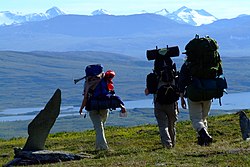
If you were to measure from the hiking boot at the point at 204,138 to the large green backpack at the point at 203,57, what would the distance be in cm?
132

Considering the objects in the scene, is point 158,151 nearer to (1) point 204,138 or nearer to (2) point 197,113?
(1) point 204,138

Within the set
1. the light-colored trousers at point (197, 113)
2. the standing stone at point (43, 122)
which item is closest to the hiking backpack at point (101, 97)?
the standing stone at point (43, 122)

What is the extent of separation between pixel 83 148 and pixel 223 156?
690cm

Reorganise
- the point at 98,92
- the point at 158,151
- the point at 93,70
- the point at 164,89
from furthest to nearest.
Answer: the point at 93,70 → the point at 98,92 → the point at 164,89 → the point at 158,151

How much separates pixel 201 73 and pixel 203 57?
39 cm

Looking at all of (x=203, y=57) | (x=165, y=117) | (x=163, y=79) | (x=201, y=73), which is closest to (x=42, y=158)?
(x=165, y=117)

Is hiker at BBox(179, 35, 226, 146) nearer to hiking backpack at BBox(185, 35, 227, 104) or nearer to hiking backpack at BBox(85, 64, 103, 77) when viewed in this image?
hiking backpack at BBox(185, 35, 227, 104)

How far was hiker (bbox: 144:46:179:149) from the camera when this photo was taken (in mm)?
16391

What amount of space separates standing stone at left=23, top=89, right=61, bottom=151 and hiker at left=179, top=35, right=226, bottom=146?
3044 mm

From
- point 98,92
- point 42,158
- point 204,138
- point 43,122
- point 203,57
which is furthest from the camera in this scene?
point 98,92

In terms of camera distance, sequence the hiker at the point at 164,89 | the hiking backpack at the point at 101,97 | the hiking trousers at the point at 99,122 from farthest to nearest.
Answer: the hiking trousers at the point at 99,122, the hiking backpack at the point at 101,97, the hiker at the point at 164,89

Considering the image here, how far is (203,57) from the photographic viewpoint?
15.8 metres

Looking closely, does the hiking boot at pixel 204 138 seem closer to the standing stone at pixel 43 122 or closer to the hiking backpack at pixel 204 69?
the hiking backpack at pixel 204 69

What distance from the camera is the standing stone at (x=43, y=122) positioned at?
1645cm
